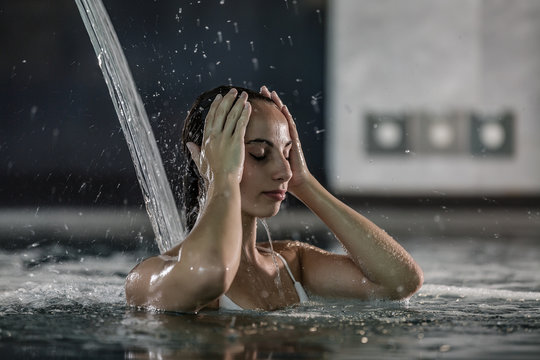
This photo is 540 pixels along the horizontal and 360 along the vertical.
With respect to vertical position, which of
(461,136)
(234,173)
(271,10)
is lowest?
(461,136)

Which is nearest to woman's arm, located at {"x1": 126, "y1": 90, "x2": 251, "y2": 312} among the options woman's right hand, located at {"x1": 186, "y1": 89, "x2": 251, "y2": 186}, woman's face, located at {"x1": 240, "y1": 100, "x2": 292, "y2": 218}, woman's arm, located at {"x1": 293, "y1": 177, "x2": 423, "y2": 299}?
woman's right hand, located at {"x1": 186, "y1": 89, "x2": 251, "y2": 186}

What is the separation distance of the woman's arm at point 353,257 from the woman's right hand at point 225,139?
0.99ft

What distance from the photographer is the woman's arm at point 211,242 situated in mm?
2697

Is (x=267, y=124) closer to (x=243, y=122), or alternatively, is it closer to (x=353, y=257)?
(x=243, y=122)

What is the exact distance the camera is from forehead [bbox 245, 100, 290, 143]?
9.87 ft

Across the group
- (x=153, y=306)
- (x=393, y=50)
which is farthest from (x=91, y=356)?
(x=393, y=50)

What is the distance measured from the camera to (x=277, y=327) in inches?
110

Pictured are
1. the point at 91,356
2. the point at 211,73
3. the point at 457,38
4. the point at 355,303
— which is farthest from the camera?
the point at 457,38

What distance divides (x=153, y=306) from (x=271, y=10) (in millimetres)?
13577

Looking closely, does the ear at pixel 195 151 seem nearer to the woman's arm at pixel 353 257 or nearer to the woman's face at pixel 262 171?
the woman's face at pixel 262 171

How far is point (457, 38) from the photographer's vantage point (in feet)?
51.5

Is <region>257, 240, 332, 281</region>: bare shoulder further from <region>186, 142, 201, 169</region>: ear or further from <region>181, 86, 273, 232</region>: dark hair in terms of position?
<region>186, 142, 201, 169</region>: ear

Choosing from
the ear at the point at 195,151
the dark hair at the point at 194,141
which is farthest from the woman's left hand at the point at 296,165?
the ear at the point at 195,151

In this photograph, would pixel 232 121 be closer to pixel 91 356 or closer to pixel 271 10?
pixel 91 356
